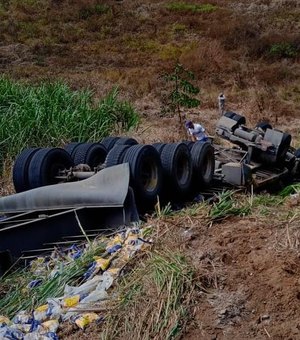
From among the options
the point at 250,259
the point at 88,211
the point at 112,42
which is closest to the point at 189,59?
the point at 112,42

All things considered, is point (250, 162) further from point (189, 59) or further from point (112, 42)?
point (112, 42)

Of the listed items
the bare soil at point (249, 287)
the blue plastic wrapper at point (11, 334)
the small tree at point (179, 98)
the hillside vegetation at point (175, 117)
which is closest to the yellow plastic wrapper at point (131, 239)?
the hillside vegetation at point (175, 117)

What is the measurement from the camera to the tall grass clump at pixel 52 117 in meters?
9.23

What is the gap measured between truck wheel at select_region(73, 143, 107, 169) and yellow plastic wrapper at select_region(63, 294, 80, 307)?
3.26m

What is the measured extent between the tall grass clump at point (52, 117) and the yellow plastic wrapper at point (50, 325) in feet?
18.3

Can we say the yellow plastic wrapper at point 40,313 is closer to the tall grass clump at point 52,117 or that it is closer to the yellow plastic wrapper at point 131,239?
the yellow plastic wrapper at point 131,239

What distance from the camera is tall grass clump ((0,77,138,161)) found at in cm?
923

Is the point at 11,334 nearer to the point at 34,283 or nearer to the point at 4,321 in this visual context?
the point at 4,321

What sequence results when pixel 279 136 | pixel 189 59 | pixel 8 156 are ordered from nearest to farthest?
pixel 279 136, pixel 8 156, pixel 189 59

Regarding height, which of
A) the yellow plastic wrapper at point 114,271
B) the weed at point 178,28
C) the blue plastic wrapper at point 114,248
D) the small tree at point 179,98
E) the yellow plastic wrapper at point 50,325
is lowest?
the small tree at point 179,98

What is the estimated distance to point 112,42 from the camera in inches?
912

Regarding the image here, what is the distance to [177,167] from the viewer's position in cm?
669

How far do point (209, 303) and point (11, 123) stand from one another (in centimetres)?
661

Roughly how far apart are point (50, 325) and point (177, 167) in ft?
10.9
